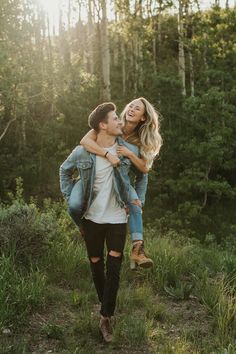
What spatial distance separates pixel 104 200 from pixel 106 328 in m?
1.11

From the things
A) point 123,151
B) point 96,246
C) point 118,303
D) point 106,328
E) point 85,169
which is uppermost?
point 123,151

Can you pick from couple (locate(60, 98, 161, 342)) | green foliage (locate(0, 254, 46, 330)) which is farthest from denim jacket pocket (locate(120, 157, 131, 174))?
green foliage (locate(0, 254, 46, 330))

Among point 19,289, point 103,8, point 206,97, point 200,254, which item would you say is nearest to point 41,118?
point 103,8

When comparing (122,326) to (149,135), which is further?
(122,326)

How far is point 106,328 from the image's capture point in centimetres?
429

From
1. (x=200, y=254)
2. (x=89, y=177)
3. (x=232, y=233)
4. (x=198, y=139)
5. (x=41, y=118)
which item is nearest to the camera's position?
(x=89, y=177)

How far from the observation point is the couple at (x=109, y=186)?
415 cm

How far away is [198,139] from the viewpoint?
20.2 m

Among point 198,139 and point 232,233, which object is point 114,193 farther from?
point 198,139

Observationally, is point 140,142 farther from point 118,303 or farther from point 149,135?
point 118,303

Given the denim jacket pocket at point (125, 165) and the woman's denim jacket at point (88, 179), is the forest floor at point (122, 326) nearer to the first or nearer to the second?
the woman's denim jacket at point (88, 179)

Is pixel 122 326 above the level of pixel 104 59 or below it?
below

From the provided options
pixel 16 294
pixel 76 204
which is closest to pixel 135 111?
pixel 76 204

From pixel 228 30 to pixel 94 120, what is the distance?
22.6m
